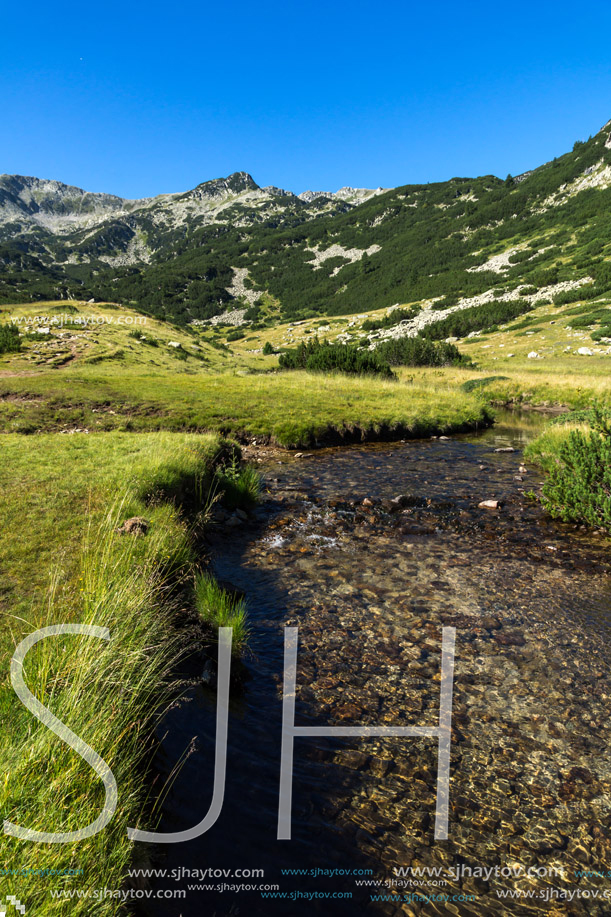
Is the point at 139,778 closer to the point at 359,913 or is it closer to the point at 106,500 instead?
the point at 359,913

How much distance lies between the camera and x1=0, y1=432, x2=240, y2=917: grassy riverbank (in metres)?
2.40

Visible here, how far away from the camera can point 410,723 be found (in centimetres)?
502

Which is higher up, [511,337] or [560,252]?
[560,252]

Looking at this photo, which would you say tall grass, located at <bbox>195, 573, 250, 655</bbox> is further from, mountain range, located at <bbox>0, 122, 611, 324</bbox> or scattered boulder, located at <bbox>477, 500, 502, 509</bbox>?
mountain range, located at <bbox>0, 122, 611, 324</bbox>

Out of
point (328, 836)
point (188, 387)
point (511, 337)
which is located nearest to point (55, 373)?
point (188, 387)

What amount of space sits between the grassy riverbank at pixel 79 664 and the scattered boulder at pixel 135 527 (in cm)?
16

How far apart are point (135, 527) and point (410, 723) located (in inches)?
196

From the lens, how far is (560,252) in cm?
9075

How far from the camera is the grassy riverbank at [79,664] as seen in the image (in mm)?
2404

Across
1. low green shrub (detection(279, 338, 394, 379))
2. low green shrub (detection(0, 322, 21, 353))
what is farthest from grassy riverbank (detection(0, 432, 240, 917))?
low green shrub (detection(0, 322, 21, 353))

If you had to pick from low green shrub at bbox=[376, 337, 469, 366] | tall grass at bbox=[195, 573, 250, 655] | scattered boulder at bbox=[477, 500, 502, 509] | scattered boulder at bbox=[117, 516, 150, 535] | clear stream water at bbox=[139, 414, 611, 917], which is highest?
low green shrub at bbox=[376, 337, 469, 366]

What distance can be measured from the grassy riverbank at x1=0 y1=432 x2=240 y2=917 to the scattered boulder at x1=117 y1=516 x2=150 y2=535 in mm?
157

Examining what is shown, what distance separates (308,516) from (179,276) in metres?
198

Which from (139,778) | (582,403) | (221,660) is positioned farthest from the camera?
(582,403)
